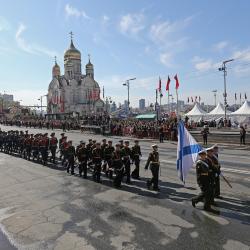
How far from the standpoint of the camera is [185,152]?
34.4ft

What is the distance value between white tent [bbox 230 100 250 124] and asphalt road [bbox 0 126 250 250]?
26678 millimetres

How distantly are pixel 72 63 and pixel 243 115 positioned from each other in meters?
70.2

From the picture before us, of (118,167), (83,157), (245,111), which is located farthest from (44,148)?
(245,111)

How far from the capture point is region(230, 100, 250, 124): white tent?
127 feet

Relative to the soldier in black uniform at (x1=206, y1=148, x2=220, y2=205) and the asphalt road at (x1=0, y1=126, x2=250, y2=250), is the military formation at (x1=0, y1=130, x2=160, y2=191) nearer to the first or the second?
the asphalt road at (x1=0, y1=126, x2=250, y2=250)

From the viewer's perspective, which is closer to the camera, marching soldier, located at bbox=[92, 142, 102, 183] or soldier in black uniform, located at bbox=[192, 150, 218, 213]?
soldier in black uniform, located at bbox=[192, 150, 218, 213]

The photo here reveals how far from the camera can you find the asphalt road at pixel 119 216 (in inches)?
277

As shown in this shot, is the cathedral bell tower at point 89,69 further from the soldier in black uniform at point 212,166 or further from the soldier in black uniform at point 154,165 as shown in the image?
the soldier in black uniform at point 212,166

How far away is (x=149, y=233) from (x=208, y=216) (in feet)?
5.76

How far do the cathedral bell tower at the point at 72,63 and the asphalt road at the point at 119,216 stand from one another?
293 ft

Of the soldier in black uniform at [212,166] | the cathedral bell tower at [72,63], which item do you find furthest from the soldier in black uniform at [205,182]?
the cathedral bell tower at [72,63]

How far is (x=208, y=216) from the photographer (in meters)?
8.34


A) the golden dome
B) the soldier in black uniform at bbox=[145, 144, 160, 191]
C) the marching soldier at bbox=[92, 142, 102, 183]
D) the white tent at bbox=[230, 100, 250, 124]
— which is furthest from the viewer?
the golden dome

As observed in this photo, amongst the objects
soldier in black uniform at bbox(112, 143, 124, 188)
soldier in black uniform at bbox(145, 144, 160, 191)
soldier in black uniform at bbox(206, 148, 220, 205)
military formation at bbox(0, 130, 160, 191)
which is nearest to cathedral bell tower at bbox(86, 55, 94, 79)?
military formation at bbox(0, 130, 160, 191)
